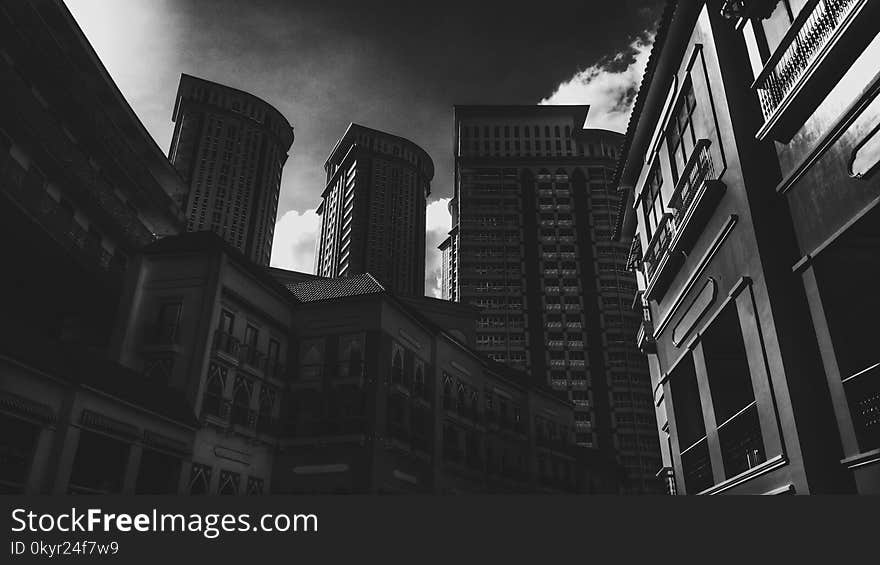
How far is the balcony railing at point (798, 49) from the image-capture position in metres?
10.7

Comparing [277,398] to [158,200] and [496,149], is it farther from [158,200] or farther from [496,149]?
[496,149]

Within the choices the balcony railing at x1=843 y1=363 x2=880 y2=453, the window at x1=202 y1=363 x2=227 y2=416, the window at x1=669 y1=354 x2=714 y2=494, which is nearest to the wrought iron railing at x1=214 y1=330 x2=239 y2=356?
the window at x1=202 y1=363 x2=227 y2=416

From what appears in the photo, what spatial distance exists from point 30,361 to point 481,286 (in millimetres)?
66053

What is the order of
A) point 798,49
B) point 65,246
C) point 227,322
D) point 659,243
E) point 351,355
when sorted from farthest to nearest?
point 351,355, point 227,322, point 65,246, point 659,243, point 798,49

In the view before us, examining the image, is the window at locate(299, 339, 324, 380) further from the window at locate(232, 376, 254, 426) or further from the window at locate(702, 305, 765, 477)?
the window at locate(702, 305, 765, 477)

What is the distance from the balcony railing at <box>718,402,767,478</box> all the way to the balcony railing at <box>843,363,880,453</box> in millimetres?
2720

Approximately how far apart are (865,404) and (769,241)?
355 centimetres

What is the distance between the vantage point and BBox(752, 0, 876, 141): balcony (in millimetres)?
10094

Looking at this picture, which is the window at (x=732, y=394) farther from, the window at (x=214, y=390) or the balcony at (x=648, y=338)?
the window at (x=214, y=390)

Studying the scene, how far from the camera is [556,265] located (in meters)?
85.1

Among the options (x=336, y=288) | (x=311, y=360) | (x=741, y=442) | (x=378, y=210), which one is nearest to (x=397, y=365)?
(x=311, y=360)

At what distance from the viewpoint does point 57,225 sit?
25.8 m

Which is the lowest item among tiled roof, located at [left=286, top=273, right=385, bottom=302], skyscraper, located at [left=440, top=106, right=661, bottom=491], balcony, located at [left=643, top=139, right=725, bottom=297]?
balcony, located at [left=643, top=139, right=725, bottom=297]

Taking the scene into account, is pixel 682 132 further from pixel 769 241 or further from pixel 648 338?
pixel 648 338
